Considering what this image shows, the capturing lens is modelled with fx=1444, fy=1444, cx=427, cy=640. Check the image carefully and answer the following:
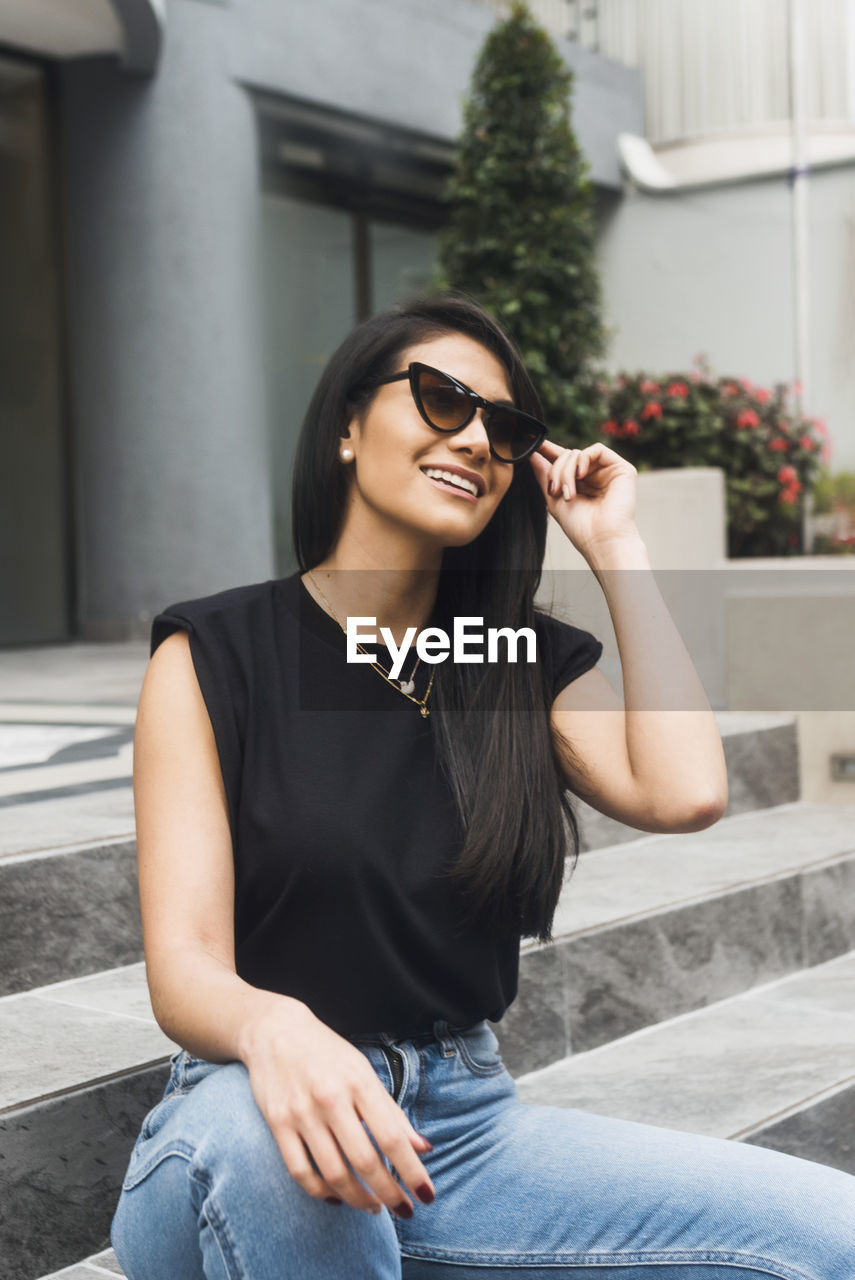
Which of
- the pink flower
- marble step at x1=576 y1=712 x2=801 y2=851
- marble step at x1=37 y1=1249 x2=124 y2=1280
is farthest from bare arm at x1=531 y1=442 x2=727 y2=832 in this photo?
the pink flower

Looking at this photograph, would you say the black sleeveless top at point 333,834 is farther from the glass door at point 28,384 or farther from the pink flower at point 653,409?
the glass door at point 28,384

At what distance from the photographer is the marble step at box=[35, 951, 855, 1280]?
261 centimetres

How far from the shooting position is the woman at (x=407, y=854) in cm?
138

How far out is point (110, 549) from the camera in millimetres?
8039

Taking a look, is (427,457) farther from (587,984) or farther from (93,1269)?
(587,984)

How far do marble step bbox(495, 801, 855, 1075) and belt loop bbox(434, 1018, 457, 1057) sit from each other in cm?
115

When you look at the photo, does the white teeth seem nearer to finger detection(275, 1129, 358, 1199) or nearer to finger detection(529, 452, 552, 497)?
finger detection(529, 452, 552, 497)

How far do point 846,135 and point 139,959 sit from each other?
380 inches

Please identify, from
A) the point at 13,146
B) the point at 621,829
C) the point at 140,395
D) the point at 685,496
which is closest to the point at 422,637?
the point at 621,829

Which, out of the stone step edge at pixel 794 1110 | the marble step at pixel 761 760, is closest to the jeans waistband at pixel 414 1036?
the stone step edge at pixel 794 1110

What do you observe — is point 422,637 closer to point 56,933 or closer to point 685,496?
point 56,933

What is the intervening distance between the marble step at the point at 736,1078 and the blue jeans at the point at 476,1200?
3.19 ft

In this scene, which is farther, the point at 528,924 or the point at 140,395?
the point at 140,395

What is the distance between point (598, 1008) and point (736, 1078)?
347 millimetres
